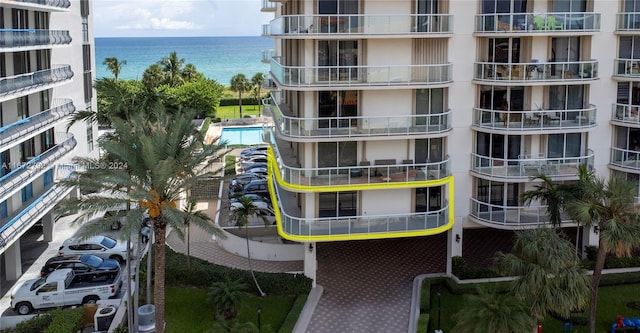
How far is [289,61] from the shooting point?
31969 mm

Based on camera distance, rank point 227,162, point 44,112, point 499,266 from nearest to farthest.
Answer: point 499,266
point 44,112
point 227,162

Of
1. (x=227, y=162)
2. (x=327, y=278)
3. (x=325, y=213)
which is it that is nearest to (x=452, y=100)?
(x=325, y=213)

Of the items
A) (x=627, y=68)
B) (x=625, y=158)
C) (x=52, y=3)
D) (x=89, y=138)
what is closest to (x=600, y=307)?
(x=625, y=158)

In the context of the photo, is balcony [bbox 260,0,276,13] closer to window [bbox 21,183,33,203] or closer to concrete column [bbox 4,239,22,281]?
window [bbox 21,183,33,203]

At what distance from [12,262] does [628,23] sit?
30687mm

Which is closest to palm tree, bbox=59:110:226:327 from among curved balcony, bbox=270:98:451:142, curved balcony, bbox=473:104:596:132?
curved balcony, bbox=270:98:451:142

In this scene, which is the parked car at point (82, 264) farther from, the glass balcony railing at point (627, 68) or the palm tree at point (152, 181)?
the glass balcony railing at point (627, 68)

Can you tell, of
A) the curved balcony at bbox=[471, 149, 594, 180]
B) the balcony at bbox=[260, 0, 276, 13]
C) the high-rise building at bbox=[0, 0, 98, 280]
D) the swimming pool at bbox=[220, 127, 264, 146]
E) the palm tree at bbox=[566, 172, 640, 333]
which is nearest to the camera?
the palm tree at bbox=[566, 172, 640, 333]

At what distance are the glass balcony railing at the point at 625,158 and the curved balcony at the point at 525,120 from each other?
228cm

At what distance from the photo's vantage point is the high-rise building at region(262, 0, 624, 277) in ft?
93.7

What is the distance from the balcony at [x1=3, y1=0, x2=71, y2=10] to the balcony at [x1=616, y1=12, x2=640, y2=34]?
2745 centimetres

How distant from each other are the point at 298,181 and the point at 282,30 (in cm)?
648

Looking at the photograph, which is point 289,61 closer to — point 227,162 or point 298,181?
point 298,181

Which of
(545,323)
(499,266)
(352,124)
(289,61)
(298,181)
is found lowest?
(545,323)
